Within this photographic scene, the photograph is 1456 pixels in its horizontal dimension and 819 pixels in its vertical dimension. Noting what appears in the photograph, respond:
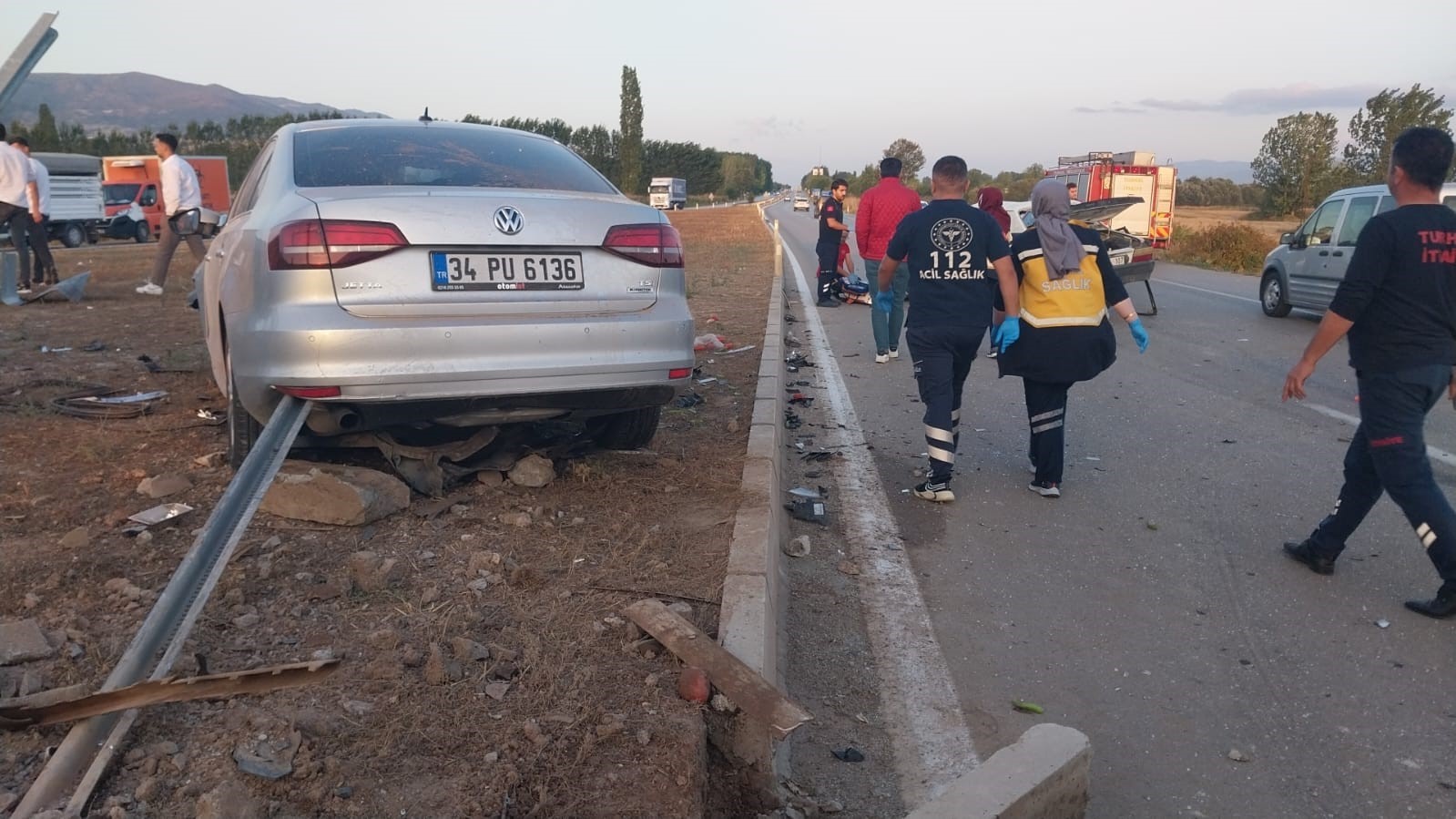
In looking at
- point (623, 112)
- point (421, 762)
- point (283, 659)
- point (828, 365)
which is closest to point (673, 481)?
point (283, 659)

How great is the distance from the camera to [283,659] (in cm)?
322

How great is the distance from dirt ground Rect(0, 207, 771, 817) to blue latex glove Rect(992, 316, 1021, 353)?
1.62m

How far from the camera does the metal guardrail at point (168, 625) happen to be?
245 cm

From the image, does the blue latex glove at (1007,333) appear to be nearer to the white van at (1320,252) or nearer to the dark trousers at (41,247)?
the white van at (1320,252)

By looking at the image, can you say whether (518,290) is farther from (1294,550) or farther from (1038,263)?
(1294,550)

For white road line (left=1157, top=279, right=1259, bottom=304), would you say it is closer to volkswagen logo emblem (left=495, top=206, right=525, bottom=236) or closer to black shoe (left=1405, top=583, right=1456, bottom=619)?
black shoe (left=1405, top=583, right=1456, bottom=619)

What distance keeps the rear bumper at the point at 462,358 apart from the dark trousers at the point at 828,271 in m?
10.8

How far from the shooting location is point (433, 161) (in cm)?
477

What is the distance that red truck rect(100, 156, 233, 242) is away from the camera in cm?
3247

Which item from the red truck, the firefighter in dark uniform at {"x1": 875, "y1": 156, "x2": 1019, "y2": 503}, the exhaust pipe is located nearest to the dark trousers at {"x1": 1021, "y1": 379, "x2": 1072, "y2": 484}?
the firefighter in dark uniform at {"x1": 875, "y1": 156, "x2": 1019, "y2": 503}

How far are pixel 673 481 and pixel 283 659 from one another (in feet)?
7.80

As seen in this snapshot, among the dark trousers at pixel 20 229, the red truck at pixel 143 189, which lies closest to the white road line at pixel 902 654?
the dark trousers at pixel 20 229

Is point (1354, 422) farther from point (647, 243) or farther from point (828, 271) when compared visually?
point (828, 271)

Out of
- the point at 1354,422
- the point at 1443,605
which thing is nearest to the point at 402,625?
the point at 1443,605
